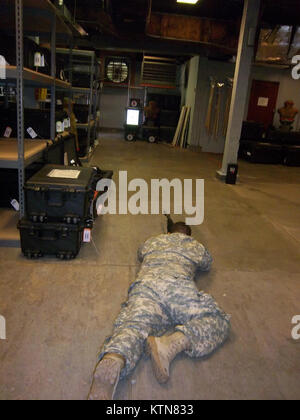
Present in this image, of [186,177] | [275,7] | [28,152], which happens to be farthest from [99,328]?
[275,7]

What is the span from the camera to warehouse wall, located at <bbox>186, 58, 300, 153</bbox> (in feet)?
33.3

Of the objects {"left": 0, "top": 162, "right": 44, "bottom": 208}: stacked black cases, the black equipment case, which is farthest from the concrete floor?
the black equipment case

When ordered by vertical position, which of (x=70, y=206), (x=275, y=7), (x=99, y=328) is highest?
(x=275, y=7)

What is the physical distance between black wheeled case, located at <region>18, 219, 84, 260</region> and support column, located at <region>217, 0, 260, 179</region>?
428cm

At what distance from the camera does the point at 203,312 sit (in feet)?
6.79

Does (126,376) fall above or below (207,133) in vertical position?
below

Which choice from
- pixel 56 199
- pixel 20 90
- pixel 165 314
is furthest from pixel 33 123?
pixel 165 314

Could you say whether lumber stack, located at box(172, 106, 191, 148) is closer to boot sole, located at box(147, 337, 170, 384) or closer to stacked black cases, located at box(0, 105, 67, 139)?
stacked black cases, located at box(0, 105, 67, 139)

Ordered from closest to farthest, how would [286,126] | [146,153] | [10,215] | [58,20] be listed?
[10,215] → [58,20] → [146,153] → [286,126]

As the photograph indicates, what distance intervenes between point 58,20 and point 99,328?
11.3 ft

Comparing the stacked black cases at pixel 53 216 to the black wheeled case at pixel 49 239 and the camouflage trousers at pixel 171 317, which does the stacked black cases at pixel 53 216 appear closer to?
the black wheeled case at pixel 49 239

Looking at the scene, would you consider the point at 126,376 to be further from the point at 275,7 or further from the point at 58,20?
the point at 275,7

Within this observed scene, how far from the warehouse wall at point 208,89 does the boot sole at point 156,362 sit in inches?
367

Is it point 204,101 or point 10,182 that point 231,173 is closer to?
point 10,182
